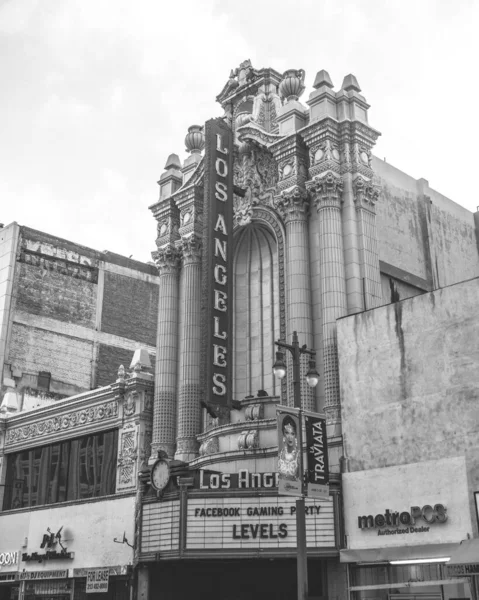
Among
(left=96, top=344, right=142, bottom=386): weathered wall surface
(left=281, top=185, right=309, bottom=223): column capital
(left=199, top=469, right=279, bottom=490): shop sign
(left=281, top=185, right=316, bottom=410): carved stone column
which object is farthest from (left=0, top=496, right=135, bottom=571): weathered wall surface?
(left=96, top=344, right=142, bottom=386): weathered wall surface

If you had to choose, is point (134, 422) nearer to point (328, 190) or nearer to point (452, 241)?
point (328, 190)

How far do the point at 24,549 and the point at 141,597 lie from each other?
1030 cm

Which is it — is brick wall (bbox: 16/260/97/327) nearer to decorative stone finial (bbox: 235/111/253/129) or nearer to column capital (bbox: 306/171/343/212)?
decorative stone finial (bbox: 235/111/253/129)

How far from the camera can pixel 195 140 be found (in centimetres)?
3712

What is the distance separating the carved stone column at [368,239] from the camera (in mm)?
28594

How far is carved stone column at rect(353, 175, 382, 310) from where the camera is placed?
28.6 metres

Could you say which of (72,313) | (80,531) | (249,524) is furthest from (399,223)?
(72,313)

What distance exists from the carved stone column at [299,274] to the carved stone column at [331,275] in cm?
80

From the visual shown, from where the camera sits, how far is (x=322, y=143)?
3016 cm

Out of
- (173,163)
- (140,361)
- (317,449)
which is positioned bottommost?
(317,449)

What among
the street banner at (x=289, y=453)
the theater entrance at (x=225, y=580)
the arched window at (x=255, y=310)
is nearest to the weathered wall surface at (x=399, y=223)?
the arched window at (x=255, y=310)

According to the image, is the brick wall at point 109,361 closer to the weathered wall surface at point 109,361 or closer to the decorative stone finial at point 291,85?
the weathered wall surface at point 109,361

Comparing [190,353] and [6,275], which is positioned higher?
[6,275]

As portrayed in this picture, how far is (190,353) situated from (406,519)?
12.6 meters
